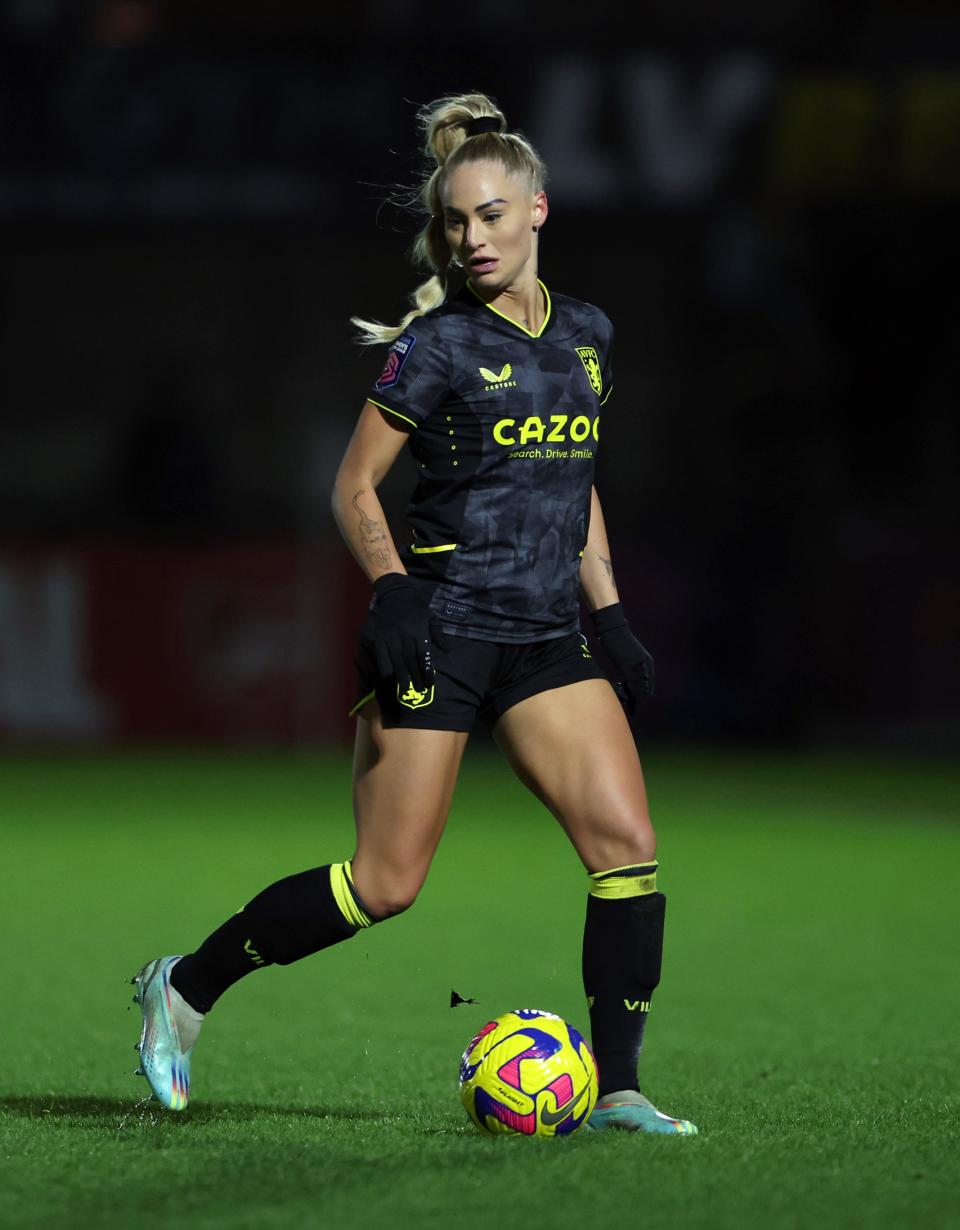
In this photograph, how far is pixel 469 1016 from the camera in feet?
23.4

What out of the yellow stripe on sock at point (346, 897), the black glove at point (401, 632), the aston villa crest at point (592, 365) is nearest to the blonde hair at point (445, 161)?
the aston villa crest at point (592, 365)

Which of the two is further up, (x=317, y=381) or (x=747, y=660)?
(x=317, y=381)

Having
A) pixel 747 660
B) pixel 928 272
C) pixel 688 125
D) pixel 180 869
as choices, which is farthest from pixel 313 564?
pixel 928 272

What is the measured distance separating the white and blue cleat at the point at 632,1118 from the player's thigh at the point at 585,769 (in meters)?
0.53

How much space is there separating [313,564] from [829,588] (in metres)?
4.01

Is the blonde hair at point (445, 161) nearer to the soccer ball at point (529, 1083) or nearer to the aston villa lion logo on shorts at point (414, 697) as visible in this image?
the aston villa lion logo on shorts at point (414, 697)

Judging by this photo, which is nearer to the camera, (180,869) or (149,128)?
(180,869)

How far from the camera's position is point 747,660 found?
1638 centimetres

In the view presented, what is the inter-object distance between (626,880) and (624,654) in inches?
25.1

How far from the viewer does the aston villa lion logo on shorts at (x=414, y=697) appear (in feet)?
16.8

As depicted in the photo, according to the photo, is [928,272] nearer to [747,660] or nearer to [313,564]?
[747,660]

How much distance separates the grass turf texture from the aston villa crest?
5.71 feet

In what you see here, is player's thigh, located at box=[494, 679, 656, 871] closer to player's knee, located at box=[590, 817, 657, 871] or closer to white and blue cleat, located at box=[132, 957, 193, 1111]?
player's knee, located at box=[590, 817, 657, 871]

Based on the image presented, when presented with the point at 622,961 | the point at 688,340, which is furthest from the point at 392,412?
the point at 688,340
